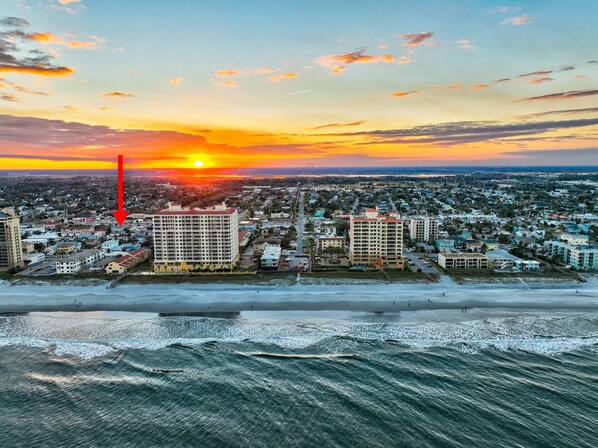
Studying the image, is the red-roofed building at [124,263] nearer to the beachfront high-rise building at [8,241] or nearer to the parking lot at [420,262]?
the beachfront high-rise building at [8,241]

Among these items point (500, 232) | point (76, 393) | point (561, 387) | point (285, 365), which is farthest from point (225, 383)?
point (500, 232)

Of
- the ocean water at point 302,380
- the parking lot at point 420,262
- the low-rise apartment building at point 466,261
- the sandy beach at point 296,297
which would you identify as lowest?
the ocean water at point 302,380

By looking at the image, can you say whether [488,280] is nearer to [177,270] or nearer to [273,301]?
[273,301]

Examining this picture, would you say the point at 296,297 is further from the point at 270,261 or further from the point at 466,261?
the point at 466,261

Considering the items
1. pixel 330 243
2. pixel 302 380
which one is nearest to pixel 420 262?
pixel 330 243

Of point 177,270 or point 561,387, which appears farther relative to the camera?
point 177,270

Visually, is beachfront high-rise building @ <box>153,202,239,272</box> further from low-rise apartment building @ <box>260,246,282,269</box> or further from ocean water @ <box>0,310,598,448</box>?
ocean water @ <box>0,310,598,448</box>

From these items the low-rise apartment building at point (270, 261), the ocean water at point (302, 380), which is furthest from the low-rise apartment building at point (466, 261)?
the low-rise apartment building at point (270, 261)
